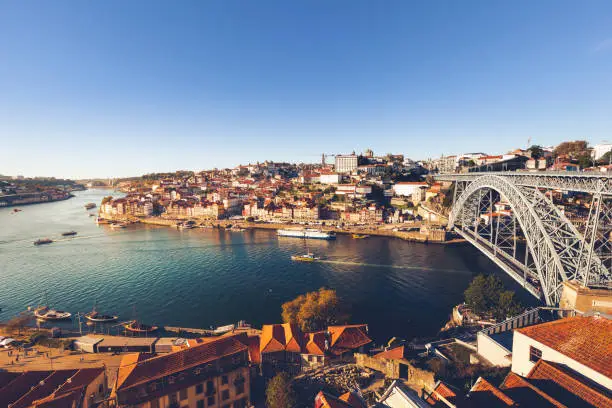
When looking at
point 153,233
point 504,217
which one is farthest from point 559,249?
point 153,233

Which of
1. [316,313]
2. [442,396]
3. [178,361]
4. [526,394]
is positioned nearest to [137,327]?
[178,361]

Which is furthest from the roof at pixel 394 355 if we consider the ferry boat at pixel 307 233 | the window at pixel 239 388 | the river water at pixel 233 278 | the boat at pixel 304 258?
the ferry boat at pixel 307 233

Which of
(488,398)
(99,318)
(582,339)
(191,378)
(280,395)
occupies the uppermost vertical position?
(582,339)

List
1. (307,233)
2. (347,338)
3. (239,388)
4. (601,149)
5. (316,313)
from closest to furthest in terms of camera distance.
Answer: (239,388), (347,338), (316,313), (601,149), (307,233)

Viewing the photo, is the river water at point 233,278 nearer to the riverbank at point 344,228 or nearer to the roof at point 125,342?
the riverbank at point 344,228

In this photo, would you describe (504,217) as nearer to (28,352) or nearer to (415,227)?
(415,227)

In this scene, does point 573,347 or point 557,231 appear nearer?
point 573,347

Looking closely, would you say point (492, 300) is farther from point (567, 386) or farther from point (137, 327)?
point (137, 327)

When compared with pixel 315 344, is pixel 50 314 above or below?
below
